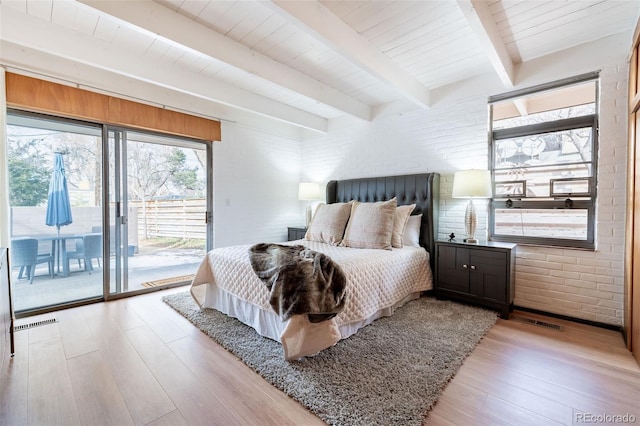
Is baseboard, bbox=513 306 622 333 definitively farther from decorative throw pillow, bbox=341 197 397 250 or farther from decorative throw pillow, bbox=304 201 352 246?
decorative throw pillow, bbox=304 201 352 246

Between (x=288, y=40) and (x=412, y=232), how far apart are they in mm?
2351

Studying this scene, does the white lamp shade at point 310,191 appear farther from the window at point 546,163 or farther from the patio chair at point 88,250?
the patio chair at point 88,250

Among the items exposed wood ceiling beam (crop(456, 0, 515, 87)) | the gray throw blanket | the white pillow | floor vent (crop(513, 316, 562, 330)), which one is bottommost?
floor vent (crop(513, 316, 562, 330))

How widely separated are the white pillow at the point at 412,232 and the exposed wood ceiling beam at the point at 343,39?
1.40m

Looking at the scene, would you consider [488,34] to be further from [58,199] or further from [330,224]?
[58,199]

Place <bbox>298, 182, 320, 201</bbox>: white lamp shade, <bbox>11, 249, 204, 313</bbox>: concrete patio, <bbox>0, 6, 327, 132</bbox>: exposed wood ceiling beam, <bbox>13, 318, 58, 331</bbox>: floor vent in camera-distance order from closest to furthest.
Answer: <bbox>0, 6, 327, 132</bbox>: exposed wood ceiling beam → <bbox>13, 318, 58, 331</bbox>: floor vent → <bbox>11, 249, 204, 313</bbox>: concrete patio → <bbox>298, 182, 320, 201</bbox>: white lamp shade

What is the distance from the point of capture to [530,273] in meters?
2.78

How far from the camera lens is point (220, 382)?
1.66m

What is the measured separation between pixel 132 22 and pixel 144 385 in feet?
7.76

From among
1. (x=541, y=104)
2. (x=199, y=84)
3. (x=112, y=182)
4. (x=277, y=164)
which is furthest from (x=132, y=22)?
(x=541, y=104)

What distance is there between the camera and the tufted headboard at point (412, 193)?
126 inches

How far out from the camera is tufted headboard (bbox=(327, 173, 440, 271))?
10.5 feet

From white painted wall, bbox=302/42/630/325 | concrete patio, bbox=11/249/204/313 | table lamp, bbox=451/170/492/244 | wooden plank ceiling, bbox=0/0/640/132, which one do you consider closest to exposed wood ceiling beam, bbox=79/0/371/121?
wooden plank ceiling, bbox=0/0/640/132

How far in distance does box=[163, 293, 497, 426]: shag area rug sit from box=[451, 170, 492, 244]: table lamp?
0.84 metres
